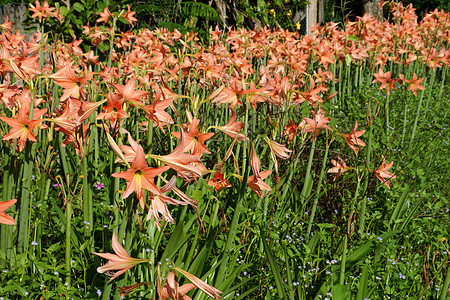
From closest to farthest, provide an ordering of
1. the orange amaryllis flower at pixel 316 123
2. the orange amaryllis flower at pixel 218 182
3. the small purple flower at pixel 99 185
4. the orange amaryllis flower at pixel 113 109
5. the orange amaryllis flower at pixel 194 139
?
the orange amaryllis flower at pixel 113 109 → the orange amaryllis flower at pixel 194 139 → the orange amaryllis flower at pixel 218 182 → the orange amaryllis flower at pixel 316 123 → the small purple flower at pixel 99 185

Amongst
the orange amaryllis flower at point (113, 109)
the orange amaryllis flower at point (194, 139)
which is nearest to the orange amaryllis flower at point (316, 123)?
the orange amaryllis flower at point (194, 139)

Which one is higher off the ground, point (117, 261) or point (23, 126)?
point (23, 126)

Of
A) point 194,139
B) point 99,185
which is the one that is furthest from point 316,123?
point 99,185

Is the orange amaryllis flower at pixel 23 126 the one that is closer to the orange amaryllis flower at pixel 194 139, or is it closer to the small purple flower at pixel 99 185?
the orange amaryllis flower at pixel 194 139

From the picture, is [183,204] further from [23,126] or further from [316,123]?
[316,123]

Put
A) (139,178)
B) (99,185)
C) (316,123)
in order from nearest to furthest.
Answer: (139,178) < (316,123) < (99,185)

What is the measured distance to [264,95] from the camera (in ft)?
6.97

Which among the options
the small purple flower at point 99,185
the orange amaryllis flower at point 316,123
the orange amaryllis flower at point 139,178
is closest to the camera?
the orange amaryllis flower at point 139,178

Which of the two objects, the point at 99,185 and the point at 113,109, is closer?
the point at 113,109

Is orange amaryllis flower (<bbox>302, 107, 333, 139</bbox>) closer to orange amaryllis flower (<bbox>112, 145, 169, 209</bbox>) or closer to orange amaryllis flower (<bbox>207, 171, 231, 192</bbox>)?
orange amaryllis flower (<bbox>207, 171, 231, 192</bbox>)

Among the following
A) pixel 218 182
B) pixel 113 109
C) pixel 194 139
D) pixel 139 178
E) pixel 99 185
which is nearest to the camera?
pixel 139 178

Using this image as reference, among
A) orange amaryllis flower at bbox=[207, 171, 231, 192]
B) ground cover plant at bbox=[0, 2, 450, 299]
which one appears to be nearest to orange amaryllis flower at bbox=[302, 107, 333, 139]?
ground cover plant at bbox=[0, 2, 450, 299]

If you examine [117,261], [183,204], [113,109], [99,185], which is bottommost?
[99,185]

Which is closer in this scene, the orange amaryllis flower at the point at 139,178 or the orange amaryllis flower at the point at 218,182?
the orange amaryllis flower at the point at 139,178
